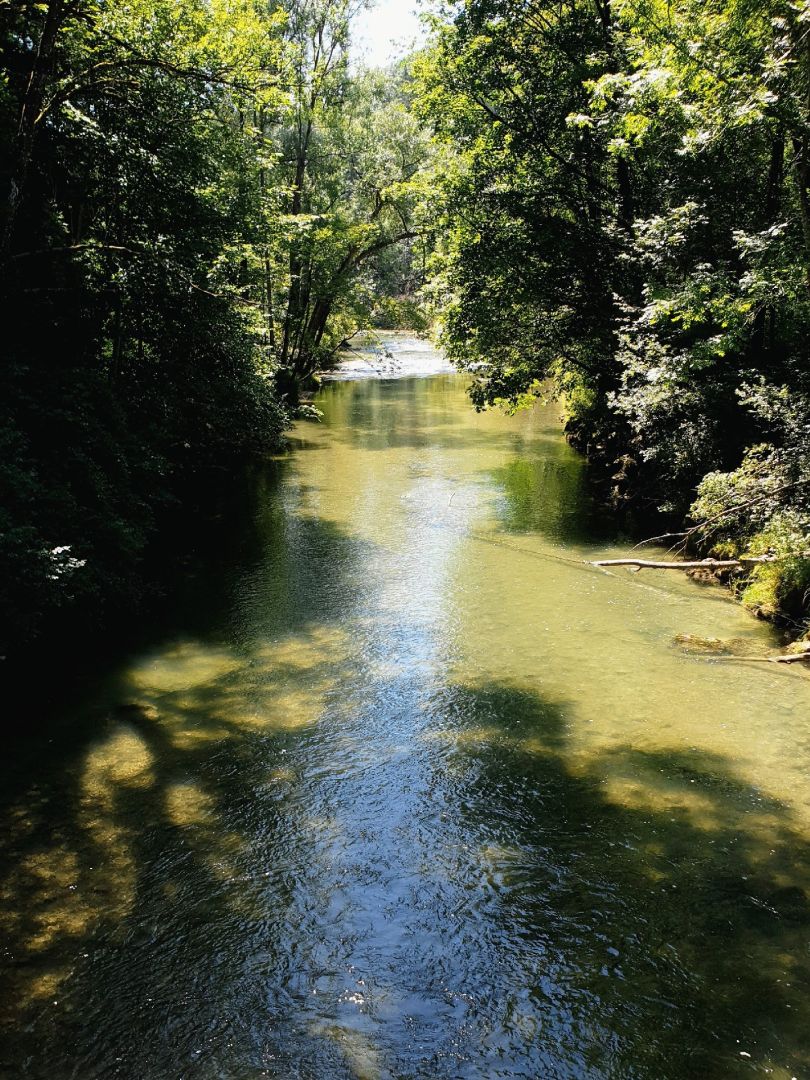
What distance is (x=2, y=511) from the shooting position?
7.43 meters

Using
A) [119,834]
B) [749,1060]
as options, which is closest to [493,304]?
[119,834]

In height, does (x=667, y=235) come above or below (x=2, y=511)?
above

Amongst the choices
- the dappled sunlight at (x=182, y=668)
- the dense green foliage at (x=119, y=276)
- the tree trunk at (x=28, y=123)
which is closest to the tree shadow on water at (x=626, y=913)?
the dappled sunlight at (x=182, y=668)

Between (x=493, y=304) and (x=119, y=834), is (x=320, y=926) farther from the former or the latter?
(x=493, y=304)

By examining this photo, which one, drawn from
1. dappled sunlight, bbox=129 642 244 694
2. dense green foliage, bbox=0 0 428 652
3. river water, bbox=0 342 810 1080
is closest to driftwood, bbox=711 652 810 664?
river water, bbox=0 342 810 1080

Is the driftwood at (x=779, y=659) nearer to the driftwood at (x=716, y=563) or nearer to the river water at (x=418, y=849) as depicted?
the river water at (x=418, y=849)

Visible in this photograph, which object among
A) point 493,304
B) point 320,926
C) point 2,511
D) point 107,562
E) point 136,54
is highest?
point 136,54

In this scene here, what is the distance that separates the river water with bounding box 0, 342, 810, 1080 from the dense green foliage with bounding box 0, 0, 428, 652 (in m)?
2.02

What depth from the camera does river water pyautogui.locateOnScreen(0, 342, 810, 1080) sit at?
4469 millimetres

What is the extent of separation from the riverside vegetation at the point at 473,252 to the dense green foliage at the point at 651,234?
63 millimetres

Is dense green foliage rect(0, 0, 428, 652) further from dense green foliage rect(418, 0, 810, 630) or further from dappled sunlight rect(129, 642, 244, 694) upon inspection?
dense green foliage rect(418, 0, 810, 630)

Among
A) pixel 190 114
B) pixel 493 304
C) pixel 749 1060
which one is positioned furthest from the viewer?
pixel 493 304

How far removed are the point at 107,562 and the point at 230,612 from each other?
6.87ft

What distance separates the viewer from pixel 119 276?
36.2 feet
